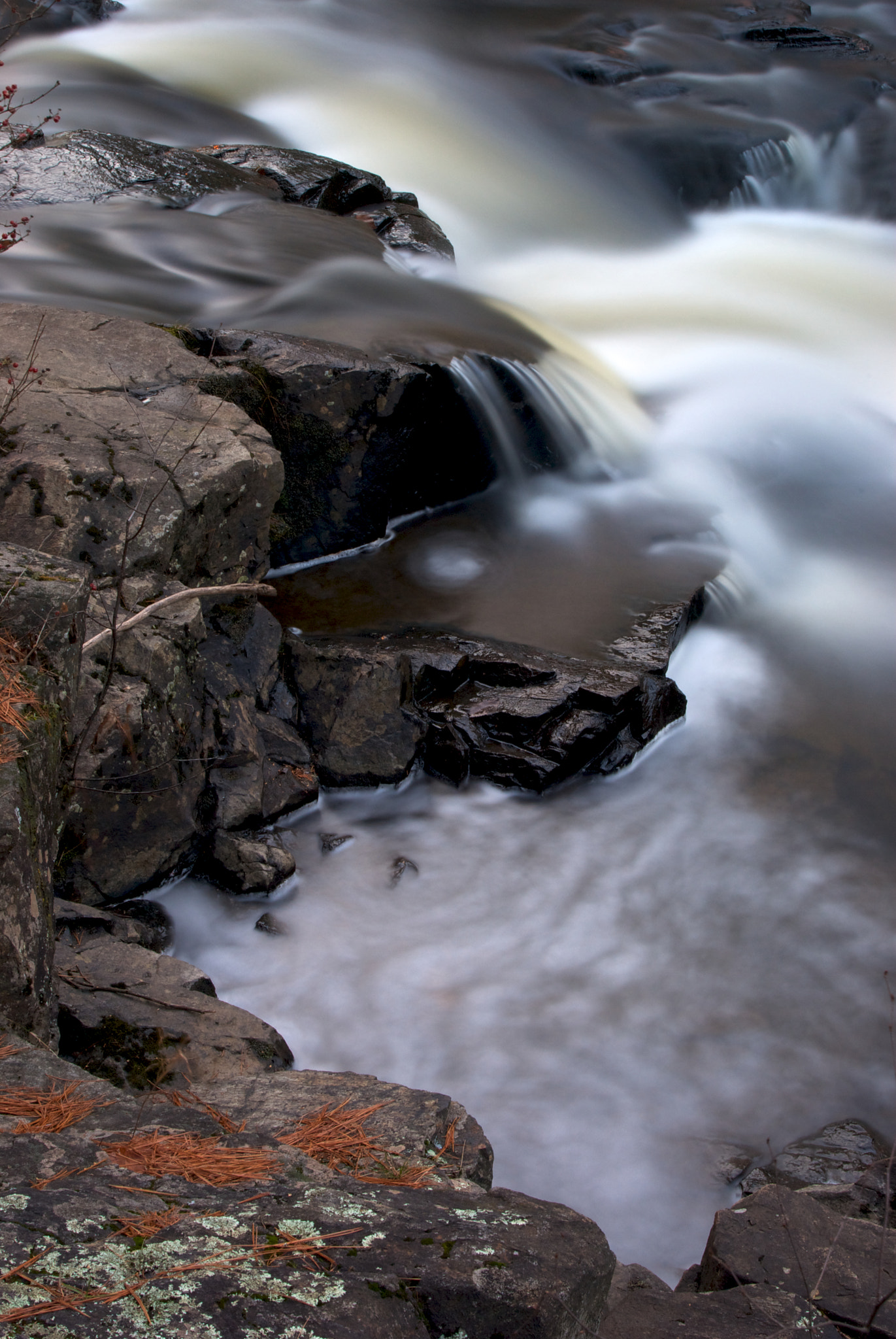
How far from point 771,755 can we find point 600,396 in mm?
3575

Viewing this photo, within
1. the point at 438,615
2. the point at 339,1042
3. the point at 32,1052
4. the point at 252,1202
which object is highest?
the point at 252,1202

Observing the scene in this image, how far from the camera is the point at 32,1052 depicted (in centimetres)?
236

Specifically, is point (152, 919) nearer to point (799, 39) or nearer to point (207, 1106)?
point (207, 1106)

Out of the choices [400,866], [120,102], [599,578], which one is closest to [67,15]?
[120,102]

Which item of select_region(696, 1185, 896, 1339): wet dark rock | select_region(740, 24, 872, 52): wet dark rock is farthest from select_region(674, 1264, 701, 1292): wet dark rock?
select_region(740, 24, 872, 52): wet dark rock

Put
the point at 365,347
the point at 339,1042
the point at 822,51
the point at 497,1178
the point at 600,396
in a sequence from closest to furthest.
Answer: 1. the point at 497,1178
2. the point at 339,1042
3. the point at 365,347
4. the point at 600,396
5. the point at 822,51

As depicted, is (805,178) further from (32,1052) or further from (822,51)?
(32,1052)

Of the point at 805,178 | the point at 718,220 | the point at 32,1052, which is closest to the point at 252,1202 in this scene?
the point at 32,1052

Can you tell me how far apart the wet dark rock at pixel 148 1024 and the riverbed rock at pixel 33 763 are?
39cm

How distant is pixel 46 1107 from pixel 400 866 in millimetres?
2939

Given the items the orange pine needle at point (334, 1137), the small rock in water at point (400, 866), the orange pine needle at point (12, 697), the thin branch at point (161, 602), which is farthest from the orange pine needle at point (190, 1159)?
the small rock in water at point (400, 866)

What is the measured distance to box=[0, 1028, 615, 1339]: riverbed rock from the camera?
1491 millimetres

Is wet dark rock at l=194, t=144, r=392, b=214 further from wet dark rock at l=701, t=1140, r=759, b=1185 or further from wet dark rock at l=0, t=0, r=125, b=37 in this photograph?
wet dark rock at l=701, t=1140, r=759, b=1185

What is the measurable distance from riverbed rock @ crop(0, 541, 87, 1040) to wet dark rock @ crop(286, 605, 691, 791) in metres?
2.40
